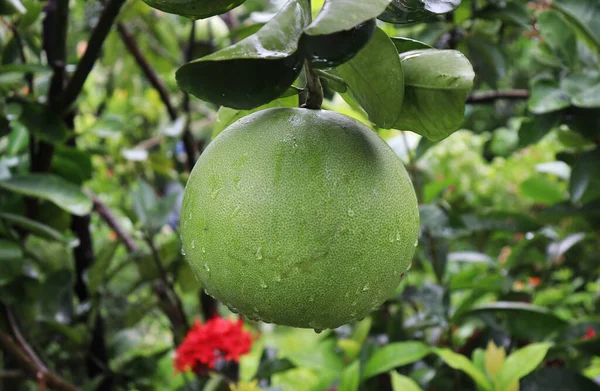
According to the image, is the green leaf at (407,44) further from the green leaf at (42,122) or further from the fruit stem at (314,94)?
the green leaf at (42,122)

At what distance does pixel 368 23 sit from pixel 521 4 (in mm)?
965

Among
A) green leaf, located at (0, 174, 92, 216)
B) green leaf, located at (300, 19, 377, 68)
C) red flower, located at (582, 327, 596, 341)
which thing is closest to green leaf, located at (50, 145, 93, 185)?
green leaf, located at (0, 174, 92, 216)

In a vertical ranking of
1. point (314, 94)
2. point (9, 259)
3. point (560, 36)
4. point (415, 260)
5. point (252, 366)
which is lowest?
point (252, 366)

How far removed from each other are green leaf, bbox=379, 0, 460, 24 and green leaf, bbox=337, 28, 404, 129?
6 centimetres

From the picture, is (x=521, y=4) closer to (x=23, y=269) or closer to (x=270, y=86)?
(x=270, y=86)

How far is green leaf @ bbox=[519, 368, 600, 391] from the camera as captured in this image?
91 centimetres

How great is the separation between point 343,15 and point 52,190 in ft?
2.48

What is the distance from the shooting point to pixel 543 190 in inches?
50.8

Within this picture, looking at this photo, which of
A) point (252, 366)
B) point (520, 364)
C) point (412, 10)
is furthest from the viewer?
point (252, 366)

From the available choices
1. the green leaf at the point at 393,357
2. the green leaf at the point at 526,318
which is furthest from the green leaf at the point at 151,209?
the green leaf at the point at 526,318

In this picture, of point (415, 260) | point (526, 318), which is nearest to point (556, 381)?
point (526, 318)

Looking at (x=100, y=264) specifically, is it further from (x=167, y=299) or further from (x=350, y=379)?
(x=350, y=379)

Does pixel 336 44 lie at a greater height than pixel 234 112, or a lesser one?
greater

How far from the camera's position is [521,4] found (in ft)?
3.87
